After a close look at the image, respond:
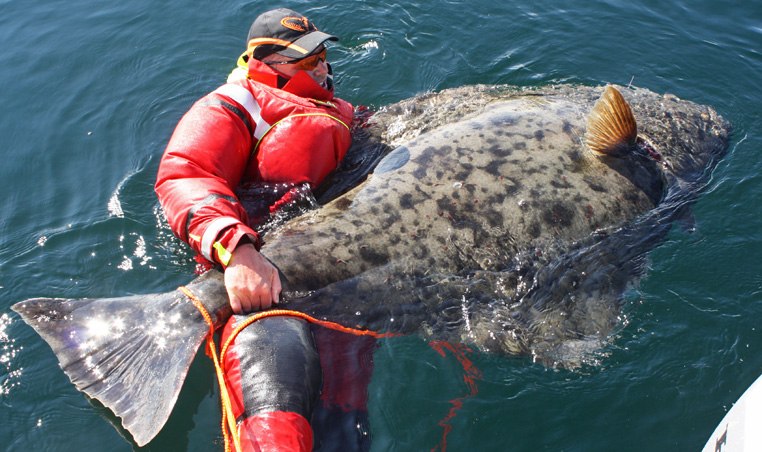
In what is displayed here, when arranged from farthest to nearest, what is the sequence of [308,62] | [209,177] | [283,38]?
1. [308,62]
2. [283,38]
3. [209,177]

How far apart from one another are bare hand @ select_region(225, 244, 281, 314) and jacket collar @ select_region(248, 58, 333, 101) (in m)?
1.73

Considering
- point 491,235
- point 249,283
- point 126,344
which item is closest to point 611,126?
point 491,235

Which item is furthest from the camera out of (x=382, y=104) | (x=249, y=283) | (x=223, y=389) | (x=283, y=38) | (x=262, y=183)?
(x=382, y=104)

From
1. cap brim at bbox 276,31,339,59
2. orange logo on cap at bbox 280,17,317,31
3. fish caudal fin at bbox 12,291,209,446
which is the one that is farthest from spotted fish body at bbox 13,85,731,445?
orange logo on cap at bbox 280,17,317,31

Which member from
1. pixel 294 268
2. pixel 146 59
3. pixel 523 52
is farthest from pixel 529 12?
pixel 294 268

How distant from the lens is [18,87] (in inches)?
259

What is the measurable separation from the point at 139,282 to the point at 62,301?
4.15 feet

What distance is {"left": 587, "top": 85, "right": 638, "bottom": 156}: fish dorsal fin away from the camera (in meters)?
4.19

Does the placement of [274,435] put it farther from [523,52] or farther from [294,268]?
[523,52]

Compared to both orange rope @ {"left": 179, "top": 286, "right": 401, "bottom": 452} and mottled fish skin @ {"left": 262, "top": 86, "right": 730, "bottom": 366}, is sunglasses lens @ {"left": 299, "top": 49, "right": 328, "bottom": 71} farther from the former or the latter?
orange rope @ {"left": 179, "top": 286, "right": 401, "bottom": 452}

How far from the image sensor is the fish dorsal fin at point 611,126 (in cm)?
419

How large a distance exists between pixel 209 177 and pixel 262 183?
1.80ft

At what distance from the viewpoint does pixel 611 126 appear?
4.23 meters

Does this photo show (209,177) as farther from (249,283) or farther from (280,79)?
(280,79)
